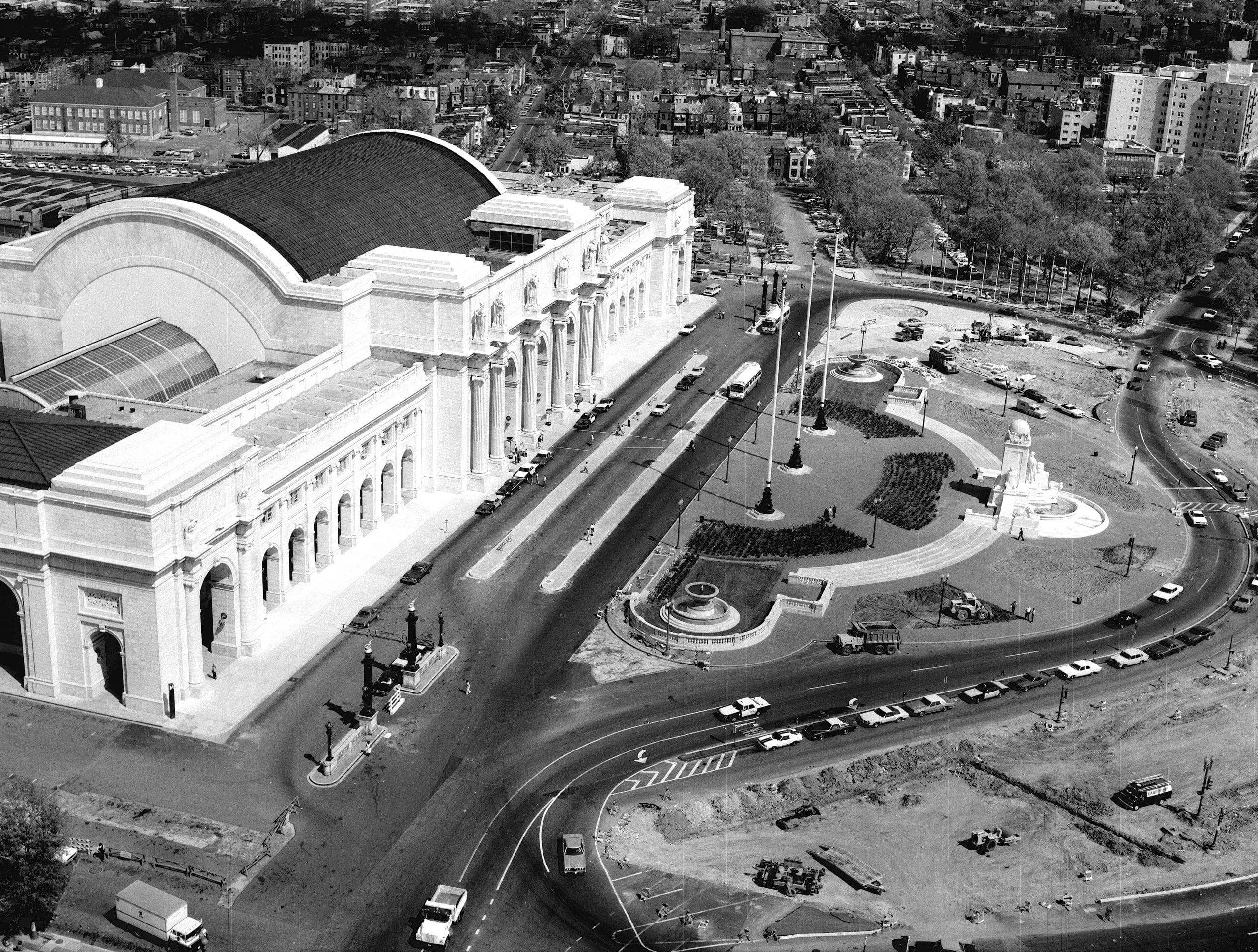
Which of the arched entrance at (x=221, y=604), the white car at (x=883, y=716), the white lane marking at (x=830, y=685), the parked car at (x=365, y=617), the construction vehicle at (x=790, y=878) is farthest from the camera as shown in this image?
the parked car at (x=365, y=617)

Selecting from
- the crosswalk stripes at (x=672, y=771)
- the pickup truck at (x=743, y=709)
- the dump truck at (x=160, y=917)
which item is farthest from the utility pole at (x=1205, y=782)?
the dump truck at (x=160, y=917)

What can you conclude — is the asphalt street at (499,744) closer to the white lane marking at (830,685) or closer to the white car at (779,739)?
the white lane marking at (830,685)

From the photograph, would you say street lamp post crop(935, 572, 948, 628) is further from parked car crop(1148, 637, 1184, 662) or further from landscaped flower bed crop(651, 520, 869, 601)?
parked car crop(1148, 637, 1184, 662)

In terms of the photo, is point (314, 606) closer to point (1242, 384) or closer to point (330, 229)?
point (330, 229)

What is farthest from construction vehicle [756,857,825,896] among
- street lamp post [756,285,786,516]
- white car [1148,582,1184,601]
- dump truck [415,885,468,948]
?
street lamp post [756,285,786,516]

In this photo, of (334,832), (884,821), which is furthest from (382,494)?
(884,821)

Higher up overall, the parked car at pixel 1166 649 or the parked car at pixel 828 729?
the parked car at pixel 828 729

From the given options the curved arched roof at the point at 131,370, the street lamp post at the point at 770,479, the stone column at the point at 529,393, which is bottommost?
the street lamp post at the point at 770,479

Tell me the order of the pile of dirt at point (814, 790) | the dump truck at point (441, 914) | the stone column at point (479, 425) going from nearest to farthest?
the dump truck at point (441, 914)
the pile of dirt at point (814, 790)
the stone column at point (479, 425)
